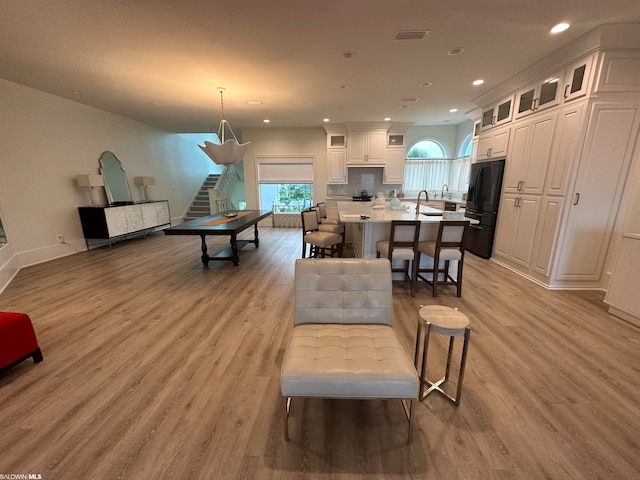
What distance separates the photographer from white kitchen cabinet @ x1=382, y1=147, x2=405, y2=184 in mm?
7094

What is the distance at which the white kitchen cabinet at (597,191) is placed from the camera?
288 cm

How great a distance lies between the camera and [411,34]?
2.62 m

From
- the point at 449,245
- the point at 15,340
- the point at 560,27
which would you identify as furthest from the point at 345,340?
the point at 560,27

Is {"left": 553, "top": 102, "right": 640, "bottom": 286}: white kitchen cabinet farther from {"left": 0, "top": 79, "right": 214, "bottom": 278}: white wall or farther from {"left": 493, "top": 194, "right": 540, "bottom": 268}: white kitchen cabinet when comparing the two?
{"left": 0, "top": 79, "right": 214, "bottom": 278}: white wall

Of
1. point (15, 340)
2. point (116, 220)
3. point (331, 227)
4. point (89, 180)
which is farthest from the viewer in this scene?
point (116, 220)

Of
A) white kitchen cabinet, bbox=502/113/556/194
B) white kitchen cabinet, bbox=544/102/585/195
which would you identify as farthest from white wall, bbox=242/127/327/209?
white kitchen cabinet, bbox=544/102/585/195

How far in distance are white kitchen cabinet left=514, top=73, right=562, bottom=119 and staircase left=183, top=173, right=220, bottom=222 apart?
27.5 ft

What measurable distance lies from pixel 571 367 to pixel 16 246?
23.7 feet

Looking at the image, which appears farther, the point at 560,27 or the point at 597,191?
the point at 597,191

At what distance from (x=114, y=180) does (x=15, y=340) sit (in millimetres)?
5215

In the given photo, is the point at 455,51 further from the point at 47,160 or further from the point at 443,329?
the point at 47,160

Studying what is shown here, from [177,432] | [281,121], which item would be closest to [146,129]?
[281,121]

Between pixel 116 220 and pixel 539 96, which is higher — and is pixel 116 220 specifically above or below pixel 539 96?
below

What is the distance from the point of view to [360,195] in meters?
7.55
